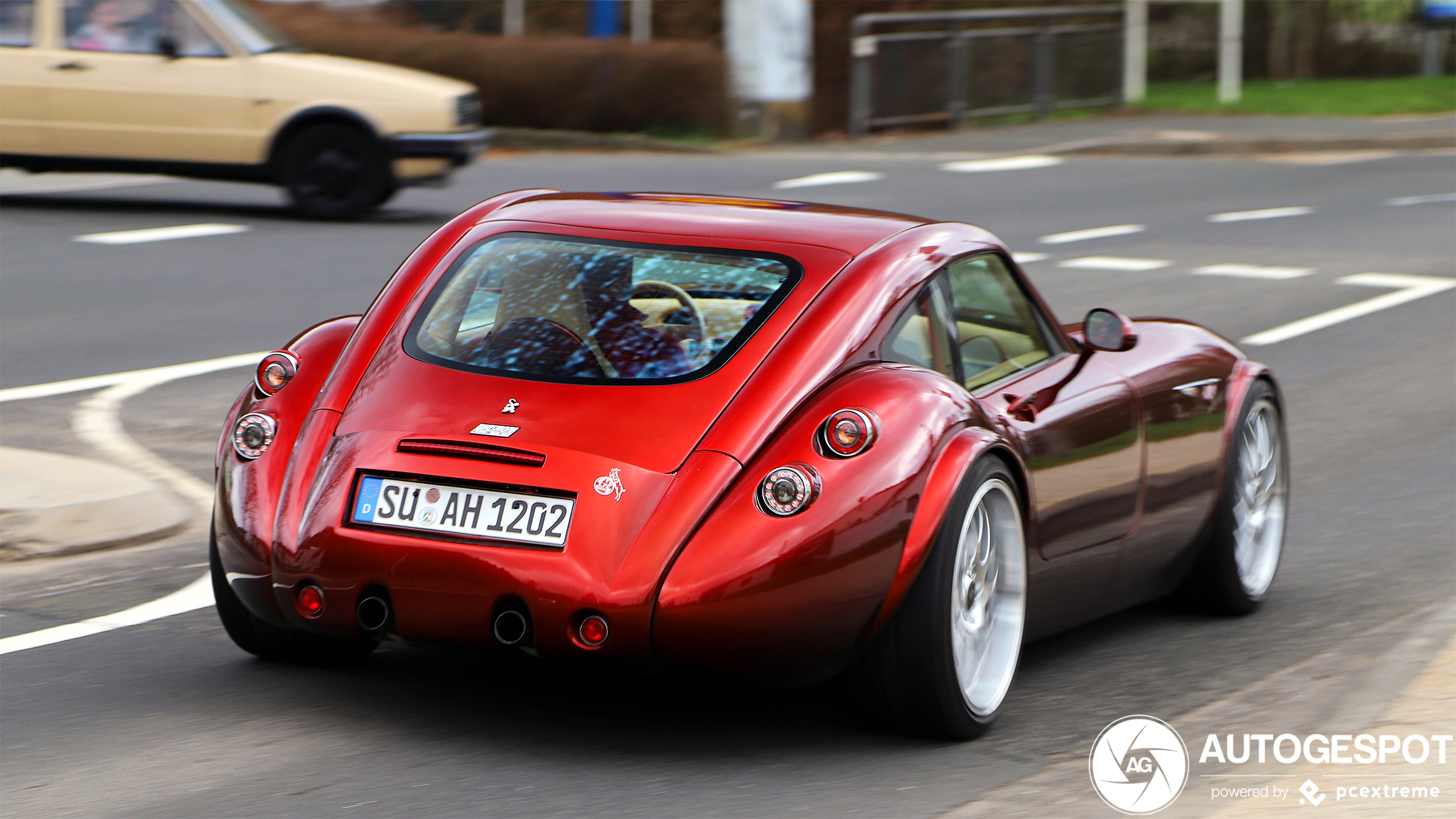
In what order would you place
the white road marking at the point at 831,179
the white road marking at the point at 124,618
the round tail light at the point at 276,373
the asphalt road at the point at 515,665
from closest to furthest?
the asphalt road at the point at 515,665 → the round tail light at the point at 276,373 → the white road marking at the point at 124,618 → the white road marking at the point at 831,179

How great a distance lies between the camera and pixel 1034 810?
14.5ft

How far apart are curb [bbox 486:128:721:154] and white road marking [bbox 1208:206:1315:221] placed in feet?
25.3

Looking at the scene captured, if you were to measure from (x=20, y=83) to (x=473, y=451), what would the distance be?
12.9 metres

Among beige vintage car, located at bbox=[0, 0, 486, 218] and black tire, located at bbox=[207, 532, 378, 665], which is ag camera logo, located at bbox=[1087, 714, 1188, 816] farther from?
beige vintage car, located at bbox=[0, 0, 486, 218]

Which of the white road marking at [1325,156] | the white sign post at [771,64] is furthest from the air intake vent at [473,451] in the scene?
the white sign post at [771,64]

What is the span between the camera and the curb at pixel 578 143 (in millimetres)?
25344

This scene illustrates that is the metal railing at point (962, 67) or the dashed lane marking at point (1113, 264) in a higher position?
the metal railing at point (962, 67)

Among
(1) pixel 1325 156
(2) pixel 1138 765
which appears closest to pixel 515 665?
(2) pixel 1138 765

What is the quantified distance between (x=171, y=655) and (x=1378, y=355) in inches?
334

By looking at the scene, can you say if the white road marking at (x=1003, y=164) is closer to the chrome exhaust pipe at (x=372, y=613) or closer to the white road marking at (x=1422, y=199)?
the white road marking at (x=1422, y=199)

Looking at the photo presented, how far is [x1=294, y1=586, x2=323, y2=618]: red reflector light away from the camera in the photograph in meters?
4.82

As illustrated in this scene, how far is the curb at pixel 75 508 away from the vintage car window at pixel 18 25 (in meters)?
9.60

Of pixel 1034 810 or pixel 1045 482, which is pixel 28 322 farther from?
pixel 1034 810

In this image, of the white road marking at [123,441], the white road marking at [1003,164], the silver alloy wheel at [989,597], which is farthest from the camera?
the white road marking at [1003,164]
